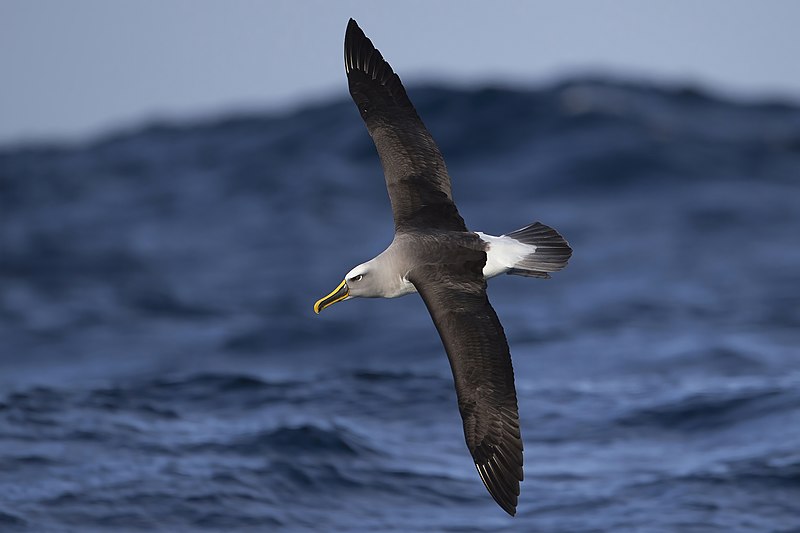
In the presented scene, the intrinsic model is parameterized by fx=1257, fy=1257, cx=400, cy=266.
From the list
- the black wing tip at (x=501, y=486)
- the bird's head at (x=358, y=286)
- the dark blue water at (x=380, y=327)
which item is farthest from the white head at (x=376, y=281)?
the dark blue water at (x=380, y=327)

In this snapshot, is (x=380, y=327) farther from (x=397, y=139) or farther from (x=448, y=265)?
(x=448, y=265)

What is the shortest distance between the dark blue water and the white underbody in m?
2.22

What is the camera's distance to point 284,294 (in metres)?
19.8

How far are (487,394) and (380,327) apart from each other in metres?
9.33

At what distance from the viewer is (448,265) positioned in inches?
342

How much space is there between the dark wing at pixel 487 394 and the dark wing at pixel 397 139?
1.37 meters

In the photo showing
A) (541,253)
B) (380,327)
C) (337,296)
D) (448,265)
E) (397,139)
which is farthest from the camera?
(380,327)

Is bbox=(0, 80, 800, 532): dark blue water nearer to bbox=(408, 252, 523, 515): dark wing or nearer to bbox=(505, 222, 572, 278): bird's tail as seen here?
bbox=(408, 252, 523, 515): dark wing

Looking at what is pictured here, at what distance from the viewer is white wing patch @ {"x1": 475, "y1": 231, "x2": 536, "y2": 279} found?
29.1 ft

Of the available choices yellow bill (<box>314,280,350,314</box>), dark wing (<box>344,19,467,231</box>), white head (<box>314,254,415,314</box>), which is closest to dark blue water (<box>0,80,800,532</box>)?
yellow bill (<box>314,280,350,314</box>)

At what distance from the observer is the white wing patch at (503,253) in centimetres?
887

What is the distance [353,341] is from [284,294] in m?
3.31

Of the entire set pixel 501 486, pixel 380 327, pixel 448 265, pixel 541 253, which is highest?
pixel 380 327

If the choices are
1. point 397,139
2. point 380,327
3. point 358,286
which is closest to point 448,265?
point 358,286
